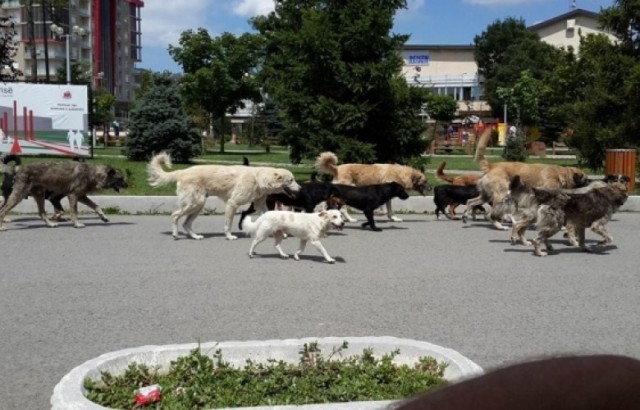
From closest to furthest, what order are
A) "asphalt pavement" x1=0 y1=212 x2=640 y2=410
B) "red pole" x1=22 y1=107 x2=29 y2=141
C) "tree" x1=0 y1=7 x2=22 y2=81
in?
"asphalt pavement" x1=0 y1=212 x2=640 y2=410
"tree" x1=0 y1=7 x2=22 y2=81
"red pole" x1=22 y1=107 x2=29 y2=141

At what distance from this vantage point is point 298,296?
9.09m

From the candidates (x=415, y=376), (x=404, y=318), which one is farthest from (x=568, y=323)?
(x=415, y=376)

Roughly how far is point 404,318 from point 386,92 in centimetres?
1651

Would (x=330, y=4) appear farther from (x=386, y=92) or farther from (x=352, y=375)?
(x=352, y=375)

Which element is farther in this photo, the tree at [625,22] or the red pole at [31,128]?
the red pole at [31,128]

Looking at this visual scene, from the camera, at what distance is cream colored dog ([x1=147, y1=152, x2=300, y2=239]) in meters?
14.1

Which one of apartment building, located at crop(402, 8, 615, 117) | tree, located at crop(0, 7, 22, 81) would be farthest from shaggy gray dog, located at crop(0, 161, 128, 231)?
apartment building, located at crop(402, 8, 615, 117)

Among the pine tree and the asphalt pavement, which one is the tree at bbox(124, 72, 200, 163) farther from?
the asphalt pavement

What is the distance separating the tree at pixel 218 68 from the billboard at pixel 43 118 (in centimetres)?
1801

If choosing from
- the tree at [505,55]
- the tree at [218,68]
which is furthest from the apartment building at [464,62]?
the tree at [218,68]

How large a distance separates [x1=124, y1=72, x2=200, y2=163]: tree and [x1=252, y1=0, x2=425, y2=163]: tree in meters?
11.8

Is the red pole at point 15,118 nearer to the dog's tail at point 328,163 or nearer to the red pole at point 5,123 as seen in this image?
the red pole at point 5,123

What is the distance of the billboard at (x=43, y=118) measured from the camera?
3048 centimetres

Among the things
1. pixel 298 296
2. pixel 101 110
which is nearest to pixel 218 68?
pixel 101 110
